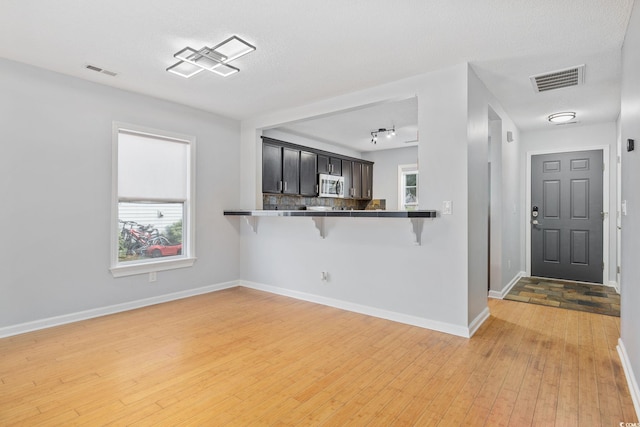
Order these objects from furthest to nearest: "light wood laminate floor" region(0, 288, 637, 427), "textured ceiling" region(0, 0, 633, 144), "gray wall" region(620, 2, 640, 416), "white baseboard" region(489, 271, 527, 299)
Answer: "white baseboard" region(489, 271, 527, 299), "textured ceiling" region(0, 0, 633, 144), "gray wall" region(620, 2, 640, 416), "light wood laminate floor" region(0, 288, 637, 427)

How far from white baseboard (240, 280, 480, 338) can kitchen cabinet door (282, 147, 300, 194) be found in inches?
69.8

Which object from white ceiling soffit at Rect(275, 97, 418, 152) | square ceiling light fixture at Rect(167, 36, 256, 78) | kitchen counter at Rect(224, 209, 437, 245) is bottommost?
kitchen counter at Rect(224, 209, 437, 245)

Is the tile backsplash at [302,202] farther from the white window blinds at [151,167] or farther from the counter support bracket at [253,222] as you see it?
the white window blinds at [151,167]

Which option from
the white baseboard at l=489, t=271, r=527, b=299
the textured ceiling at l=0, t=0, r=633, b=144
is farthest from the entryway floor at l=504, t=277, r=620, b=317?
the textured ceiling at l=0, t=0, r=633, b=144

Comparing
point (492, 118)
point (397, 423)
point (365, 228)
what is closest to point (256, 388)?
point (397, 423)

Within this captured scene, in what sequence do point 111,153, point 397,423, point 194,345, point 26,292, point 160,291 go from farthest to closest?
point 160,291 < point 111,153 < point 26,292 < point 194,345 < point 397,423

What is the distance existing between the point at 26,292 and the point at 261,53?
3.14m

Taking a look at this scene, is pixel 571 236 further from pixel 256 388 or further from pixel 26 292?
pixel 26 292

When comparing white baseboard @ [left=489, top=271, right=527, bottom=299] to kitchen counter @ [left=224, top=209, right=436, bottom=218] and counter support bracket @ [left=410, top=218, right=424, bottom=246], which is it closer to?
counter support bracket @ [left=410, top=218, right=424, bottom=246]

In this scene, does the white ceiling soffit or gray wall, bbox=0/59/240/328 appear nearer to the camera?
gray wall, bbox=0/59/240/328

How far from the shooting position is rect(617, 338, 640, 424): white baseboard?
2.01m

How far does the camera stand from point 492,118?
4.31 metres

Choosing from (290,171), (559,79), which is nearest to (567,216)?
(559,79)

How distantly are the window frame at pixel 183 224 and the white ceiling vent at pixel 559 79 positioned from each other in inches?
161
